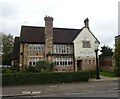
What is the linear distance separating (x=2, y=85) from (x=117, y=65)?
14.7m

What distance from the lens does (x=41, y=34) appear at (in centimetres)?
4503

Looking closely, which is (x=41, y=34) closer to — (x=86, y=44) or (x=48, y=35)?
(x=48, y=35)

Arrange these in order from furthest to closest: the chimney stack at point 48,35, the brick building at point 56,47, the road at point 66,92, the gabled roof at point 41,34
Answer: the gabled roof at point 41,34 → the chimney stack at point 48,35 → the brick building at point 56,47 → the road at point 66,92

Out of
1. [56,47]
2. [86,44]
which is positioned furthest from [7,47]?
[86,44]

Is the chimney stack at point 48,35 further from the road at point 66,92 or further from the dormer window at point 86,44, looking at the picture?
the road at point 66,92

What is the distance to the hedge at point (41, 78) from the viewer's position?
2383cm

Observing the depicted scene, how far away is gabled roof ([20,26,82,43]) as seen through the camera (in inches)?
1699

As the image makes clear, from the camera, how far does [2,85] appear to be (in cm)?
2348

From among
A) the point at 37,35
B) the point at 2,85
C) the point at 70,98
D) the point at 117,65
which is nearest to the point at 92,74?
the point at 117,65

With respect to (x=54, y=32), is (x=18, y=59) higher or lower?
lower

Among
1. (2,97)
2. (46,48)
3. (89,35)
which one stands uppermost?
(89,35)

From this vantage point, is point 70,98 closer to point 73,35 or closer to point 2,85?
point 2,85

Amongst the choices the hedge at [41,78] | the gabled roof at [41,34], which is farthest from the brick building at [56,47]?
the hedge at [41,78]

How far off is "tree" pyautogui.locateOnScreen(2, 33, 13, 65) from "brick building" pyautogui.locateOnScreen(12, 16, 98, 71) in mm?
22429
